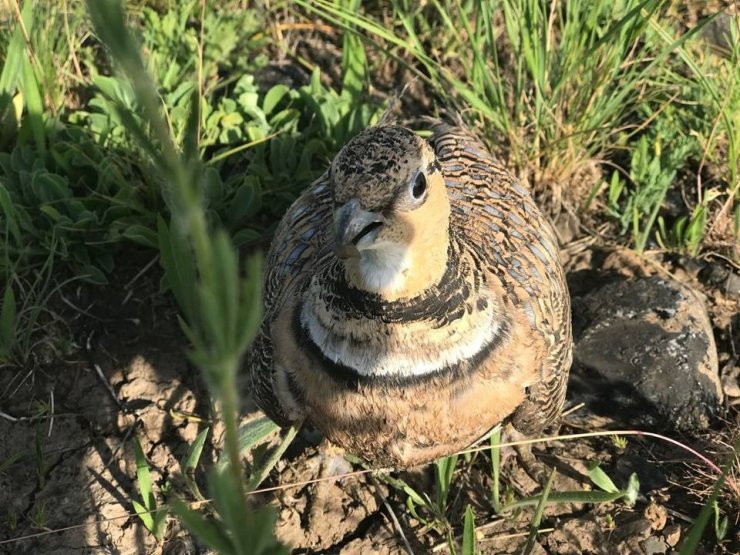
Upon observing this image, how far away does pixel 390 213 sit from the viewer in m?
1.90

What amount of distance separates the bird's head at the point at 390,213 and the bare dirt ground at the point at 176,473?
52.7 inches

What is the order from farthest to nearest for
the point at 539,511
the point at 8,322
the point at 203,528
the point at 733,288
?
the point at 733,288, the point at 8,322, the point at 539,511, the point at 203,528

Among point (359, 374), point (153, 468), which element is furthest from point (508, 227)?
point (153, 468)

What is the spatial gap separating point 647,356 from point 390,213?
1.77 m

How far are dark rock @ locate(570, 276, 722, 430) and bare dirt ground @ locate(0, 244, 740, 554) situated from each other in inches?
3.2

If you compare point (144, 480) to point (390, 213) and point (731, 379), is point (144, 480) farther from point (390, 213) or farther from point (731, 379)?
point (731, 379)

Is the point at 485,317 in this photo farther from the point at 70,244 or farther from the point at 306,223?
the point at 70,244

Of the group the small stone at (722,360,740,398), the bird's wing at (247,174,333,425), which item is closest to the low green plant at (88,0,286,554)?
the bird's wing at (247,174,333,425)

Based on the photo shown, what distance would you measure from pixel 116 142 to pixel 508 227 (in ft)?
6.04

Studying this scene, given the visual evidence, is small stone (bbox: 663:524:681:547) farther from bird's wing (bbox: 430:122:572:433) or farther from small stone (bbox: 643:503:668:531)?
bird's wing (bbox: 430:122:572:433)

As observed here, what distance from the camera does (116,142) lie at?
3.54 m

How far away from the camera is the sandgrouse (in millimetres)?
1931

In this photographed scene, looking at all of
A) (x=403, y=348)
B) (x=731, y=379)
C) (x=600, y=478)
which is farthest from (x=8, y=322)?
(x=731, y=379)

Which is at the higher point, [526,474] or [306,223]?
[306,223]
